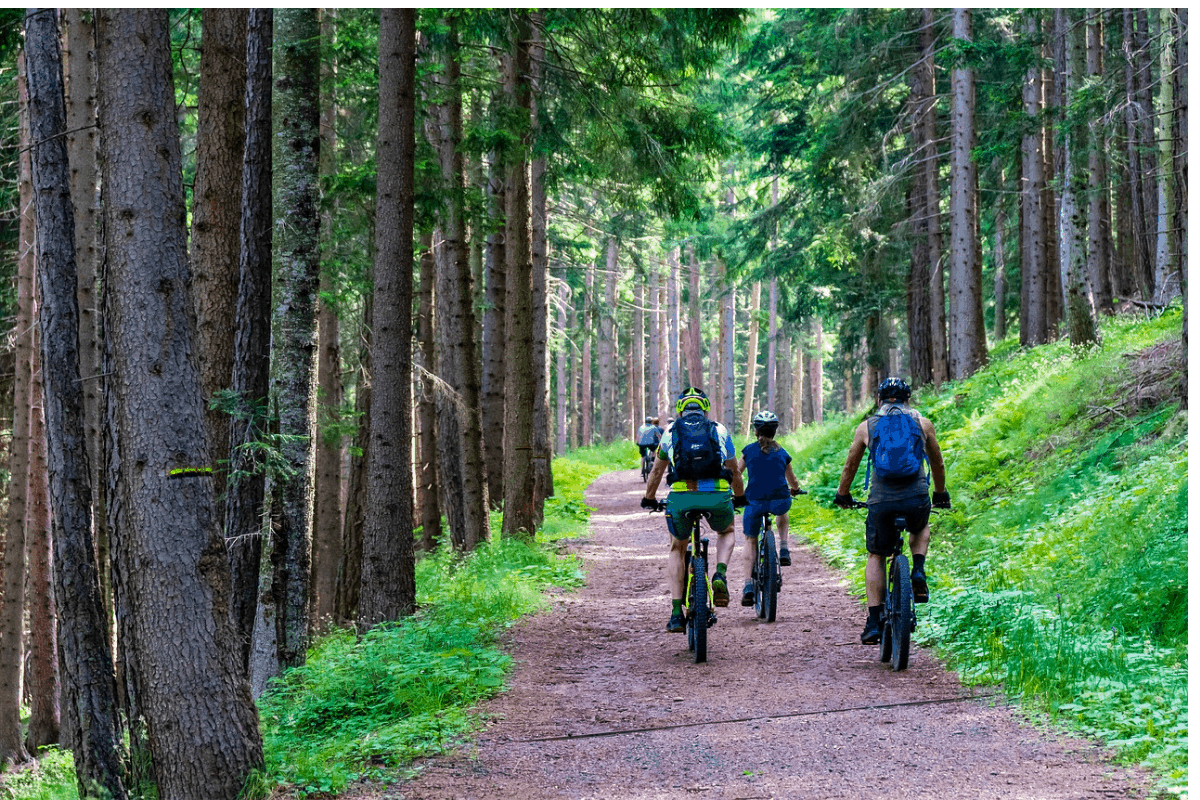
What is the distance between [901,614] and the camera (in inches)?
276

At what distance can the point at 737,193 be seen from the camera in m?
43.6

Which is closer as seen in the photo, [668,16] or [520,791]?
[520,791]

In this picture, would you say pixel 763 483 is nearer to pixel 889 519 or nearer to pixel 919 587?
pixel 889 519

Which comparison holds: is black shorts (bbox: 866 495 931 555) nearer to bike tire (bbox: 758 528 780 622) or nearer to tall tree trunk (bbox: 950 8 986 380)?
bike tire (bbox: 758 528 780 622)

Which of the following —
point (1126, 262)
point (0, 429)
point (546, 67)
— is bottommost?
point (0, 429)

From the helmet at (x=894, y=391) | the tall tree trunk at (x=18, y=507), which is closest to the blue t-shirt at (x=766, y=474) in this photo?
the helmet at (x=894, y=391)

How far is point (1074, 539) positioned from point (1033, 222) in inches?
590

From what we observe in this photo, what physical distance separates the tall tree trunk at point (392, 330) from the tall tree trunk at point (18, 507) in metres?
5.97

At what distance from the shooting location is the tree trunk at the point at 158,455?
5332mm

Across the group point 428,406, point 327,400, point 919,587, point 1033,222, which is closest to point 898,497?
point 919,587

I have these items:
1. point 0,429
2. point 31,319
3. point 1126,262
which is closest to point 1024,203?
point 1126,262

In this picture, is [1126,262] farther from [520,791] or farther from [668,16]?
[520,791]

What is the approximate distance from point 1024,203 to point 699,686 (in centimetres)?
2039

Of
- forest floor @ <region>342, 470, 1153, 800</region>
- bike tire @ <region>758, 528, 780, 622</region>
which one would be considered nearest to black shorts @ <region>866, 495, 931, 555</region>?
forest floor @ <region>342, 470, 1153, 800</region>
